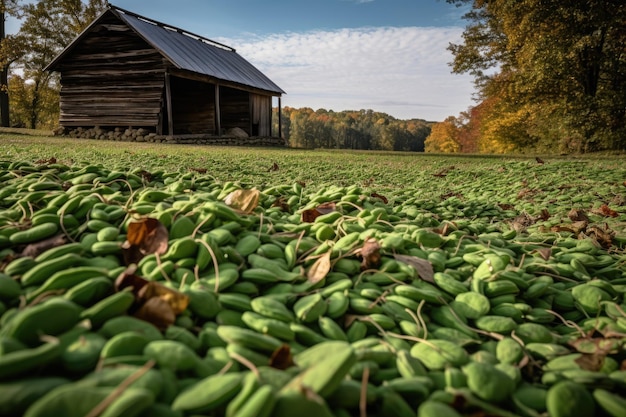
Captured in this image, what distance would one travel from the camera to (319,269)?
196 cm

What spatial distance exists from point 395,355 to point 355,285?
0.51 m

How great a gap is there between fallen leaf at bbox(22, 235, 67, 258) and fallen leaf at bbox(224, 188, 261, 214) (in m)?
1.04

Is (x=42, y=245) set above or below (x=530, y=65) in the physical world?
below

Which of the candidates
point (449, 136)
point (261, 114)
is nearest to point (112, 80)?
point (261, 114)

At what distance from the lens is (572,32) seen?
15.4 metres

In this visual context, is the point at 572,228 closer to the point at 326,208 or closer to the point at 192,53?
the point at 326,208

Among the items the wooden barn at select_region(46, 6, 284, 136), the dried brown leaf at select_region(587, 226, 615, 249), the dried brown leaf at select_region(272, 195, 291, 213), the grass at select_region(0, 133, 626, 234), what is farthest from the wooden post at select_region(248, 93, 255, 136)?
the dried brown leaf at select_region(587, 226, 615, 249)

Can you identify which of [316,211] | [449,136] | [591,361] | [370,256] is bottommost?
[591,361]

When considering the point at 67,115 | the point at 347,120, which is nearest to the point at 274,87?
the point at 67,115

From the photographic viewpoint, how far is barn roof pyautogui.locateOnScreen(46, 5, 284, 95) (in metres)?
15.7

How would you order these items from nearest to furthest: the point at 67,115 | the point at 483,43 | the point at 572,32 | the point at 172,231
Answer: the point at 172,231
the point at 572,32
the point at 67,115
the point at 483,43

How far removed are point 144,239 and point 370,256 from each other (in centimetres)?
110

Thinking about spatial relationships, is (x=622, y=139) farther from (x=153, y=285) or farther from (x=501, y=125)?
(x=153, y=285)

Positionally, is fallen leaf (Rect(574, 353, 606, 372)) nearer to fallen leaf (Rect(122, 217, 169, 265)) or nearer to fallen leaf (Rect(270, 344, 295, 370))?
fallen leaf (Rect(270, 344, 295, 370))
